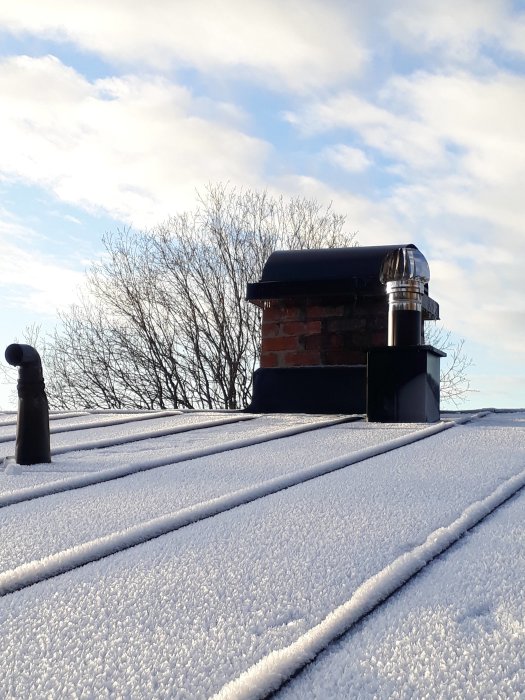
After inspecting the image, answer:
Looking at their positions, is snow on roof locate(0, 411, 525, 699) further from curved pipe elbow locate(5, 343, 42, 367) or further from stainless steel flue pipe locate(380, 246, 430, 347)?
stainless steel flue pipe locate(380, 246, 430, 347)

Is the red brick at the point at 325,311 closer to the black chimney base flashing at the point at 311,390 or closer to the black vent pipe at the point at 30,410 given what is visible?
the black chimney base flashing at the point at 311,390

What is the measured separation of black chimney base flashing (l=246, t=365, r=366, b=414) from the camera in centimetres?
368

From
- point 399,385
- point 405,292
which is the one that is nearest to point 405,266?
point 405,292

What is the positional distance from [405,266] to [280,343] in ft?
2.71

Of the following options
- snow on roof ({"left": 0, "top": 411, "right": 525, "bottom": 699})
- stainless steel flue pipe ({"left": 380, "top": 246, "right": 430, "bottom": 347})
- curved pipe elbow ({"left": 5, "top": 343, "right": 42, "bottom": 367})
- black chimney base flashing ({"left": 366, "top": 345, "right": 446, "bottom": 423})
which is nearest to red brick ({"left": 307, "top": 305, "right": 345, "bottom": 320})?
stainless steel flue pipe ({"left": 380, "top": 246, "right": 430, "bottom": 347})

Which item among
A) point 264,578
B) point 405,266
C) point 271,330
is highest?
point 405,266

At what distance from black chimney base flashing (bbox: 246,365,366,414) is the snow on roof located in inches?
58.2

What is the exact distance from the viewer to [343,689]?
857mm

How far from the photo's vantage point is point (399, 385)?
328 cm

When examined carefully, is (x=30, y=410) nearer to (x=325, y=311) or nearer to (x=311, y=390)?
(x=311, y=390)

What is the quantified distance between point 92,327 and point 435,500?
493 inches

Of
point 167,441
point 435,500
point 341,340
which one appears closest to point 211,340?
point 341,340

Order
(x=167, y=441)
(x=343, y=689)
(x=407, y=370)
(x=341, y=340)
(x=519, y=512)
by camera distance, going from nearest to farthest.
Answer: (x=343, y=689), (x=519, y=512), (x=167, y=441), (x=407, y=370), (x=341, y=340)

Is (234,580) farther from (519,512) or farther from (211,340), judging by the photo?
(211,340)
